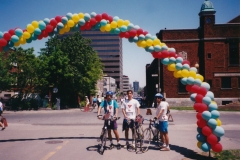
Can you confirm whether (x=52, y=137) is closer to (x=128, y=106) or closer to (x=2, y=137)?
(x=2, y=137)

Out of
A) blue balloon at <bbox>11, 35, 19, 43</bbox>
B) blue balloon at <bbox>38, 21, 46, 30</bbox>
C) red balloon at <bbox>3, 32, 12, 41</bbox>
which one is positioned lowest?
blue balloon at <bbox>11, 35, 19, 43</bbox>

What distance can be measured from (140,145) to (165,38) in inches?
1208

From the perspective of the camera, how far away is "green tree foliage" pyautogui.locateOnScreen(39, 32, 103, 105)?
35531 mm

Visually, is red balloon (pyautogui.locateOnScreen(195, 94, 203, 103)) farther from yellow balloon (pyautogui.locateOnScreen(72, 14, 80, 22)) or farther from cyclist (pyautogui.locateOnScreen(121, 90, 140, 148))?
yellow balloon (pyautogui.locateOnScreen(72, 14, 80, 22))

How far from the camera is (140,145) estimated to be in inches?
334

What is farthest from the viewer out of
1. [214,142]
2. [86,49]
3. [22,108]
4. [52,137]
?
[86,49]

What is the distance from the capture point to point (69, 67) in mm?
37188

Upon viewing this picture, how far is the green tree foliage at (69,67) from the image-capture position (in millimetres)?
35531

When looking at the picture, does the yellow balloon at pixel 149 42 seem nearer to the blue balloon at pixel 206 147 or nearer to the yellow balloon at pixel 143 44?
the yellow balloon at pixel 143 44

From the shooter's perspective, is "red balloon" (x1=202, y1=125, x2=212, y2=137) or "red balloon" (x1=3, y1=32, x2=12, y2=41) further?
"red balloon" (x1=3, y1=32, x2=12, y2=41)

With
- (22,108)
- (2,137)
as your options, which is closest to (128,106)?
(2,137)

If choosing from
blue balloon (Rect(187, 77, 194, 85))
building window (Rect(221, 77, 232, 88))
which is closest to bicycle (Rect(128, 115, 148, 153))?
blue balloon (Rect(187, 77, 194, 85))

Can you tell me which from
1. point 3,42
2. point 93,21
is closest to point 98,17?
point 93,21

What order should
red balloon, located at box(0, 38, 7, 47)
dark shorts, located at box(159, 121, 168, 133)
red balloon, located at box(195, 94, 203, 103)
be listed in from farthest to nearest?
red balloon, located at box(0, 38, 7, 47) → dark shorts, located at box(159, 121, 168, 133) → red balloon, located at box(195, 94, 203, 103)
